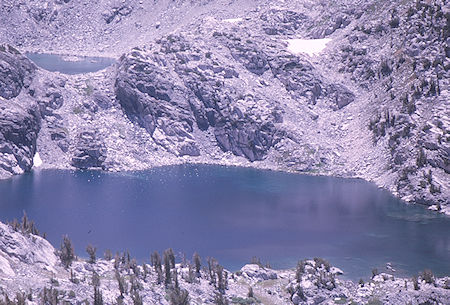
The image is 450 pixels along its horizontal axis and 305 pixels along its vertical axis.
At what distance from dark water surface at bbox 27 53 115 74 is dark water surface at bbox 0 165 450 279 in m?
62.3

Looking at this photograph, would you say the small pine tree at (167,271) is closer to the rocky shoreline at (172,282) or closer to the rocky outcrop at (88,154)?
the rocky shoreline at (172,282)

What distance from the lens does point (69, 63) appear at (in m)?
182

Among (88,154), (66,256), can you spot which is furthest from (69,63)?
(66,256)

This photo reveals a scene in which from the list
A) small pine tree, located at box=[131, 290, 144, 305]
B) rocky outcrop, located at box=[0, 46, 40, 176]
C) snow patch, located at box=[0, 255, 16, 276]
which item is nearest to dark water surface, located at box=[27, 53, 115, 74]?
rocky outcrop, located at box=[0, 46, 40, 176]

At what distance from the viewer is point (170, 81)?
420 feet

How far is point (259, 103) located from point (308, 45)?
24995 mm

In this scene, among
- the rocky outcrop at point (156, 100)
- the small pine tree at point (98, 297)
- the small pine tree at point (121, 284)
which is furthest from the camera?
the rocky outcrop at point (156, 100)

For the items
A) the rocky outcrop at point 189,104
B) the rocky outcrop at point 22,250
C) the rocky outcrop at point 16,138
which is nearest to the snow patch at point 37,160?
the rocky outcrop at point 16,138

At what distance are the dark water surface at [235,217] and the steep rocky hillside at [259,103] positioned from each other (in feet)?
20.2

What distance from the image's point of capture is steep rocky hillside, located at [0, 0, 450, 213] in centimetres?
11106

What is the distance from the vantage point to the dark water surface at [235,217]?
7750cm

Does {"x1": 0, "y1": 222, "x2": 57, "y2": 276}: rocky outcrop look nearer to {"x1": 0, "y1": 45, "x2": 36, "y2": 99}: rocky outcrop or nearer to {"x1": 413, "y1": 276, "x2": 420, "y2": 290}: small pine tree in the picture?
{"x1": 413, "y1": 276, "x2": 420, "y2": 290}: small pine tree

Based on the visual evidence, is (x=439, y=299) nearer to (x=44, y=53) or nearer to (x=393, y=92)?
(x=393, y=92)

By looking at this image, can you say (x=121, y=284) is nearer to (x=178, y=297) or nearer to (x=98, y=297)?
(x=98, y=297)
